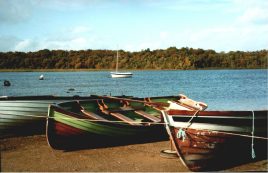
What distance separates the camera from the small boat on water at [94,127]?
10070 mm

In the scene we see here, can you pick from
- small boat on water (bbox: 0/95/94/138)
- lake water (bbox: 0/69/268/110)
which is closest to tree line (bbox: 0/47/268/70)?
lake water (bbox: 0/69/268/110)

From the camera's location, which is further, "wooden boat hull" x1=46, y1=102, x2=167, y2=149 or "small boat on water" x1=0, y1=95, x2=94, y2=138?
"small boat on water" x1=0, y1=95, x2=94, y2=138

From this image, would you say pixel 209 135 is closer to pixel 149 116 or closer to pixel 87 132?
pixel 87 132

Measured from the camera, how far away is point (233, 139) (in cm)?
862

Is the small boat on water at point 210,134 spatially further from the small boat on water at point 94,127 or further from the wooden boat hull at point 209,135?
the small boat on water at point 94,127

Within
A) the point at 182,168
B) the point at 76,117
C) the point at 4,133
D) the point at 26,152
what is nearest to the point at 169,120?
the point at 182,168

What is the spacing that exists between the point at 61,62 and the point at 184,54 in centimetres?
4942

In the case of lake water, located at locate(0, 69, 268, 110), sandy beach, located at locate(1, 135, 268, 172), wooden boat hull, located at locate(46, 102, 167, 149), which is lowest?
lake water, located at locate(0, 69, 268, 110)

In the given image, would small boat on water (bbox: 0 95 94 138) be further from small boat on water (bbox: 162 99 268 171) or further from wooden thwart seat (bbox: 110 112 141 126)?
small boat on water (bbox: 162 99 268 171)

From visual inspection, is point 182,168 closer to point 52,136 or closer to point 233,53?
point 52,136

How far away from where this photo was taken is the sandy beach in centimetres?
873

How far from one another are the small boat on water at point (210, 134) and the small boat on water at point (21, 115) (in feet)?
17.9

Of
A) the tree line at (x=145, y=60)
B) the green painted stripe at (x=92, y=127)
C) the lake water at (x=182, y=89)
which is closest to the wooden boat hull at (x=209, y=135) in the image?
the green painted stripe at (x=92, y=127)

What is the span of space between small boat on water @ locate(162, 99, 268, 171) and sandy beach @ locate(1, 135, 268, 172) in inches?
16.5
